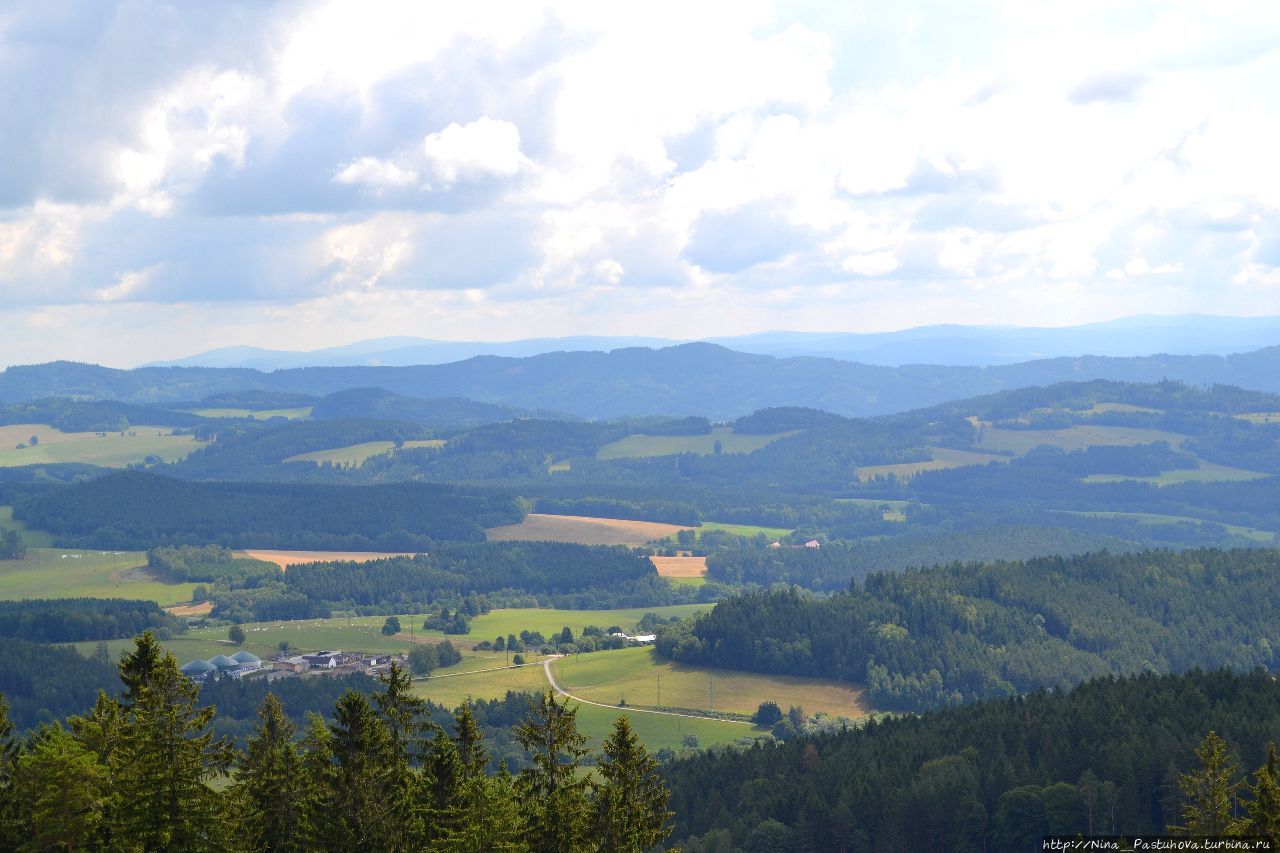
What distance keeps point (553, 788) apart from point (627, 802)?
125 inches

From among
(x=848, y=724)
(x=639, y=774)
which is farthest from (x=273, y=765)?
(x=848, y=724)

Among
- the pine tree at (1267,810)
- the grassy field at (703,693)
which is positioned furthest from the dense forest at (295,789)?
the grassy field at (703,693)

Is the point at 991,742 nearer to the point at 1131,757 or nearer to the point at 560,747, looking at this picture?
the point at 1131,757

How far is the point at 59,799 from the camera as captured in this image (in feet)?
178

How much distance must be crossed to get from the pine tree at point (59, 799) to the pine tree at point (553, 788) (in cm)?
1549

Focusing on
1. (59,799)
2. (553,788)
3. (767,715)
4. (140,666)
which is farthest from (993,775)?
(767,715)

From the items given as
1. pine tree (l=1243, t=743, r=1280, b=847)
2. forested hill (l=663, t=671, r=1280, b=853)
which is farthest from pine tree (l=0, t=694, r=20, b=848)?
forested hill (l=663, t=671, r=1280, b=853)

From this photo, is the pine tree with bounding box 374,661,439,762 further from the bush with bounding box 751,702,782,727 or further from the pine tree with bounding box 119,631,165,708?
the bush with bounding box 751,702,782,727

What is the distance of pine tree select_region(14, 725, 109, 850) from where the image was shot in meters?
54.1

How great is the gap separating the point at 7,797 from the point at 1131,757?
72.2m

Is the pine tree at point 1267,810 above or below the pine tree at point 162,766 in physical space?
below

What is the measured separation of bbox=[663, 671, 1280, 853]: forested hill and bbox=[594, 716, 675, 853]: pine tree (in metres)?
46.9

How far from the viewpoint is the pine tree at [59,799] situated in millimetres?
54125

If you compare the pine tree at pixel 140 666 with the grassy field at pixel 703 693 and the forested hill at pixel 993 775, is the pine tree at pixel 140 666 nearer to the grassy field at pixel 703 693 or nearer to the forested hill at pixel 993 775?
the forested hill at pixel 993 775
